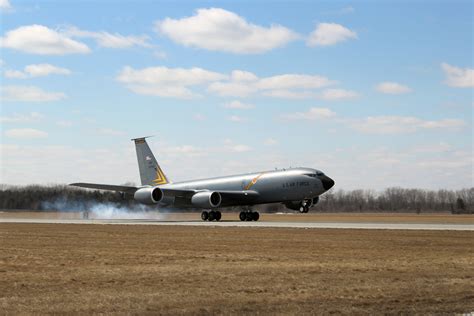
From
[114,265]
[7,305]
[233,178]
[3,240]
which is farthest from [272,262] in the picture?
[233,178]

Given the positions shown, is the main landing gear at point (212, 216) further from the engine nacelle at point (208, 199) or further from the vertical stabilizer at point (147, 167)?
the vertical stabilizer at point (147, 167)

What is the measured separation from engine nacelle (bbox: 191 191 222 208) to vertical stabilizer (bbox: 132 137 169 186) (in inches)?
475

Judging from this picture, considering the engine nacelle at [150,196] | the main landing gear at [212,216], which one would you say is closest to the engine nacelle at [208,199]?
the main landing gear at [212,216]

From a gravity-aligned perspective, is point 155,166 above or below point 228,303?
above

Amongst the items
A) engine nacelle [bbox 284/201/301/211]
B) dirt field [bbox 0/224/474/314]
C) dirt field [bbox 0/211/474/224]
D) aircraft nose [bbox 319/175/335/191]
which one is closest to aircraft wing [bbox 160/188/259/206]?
engine nacelle [bbox 284/201/301/211]

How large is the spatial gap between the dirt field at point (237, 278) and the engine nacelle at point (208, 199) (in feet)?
109

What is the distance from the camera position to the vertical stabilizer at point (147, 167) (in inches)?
2891

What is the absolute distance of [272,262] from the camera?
1994 cm

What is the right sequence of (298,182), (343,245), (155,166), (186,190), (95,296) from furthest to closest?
(155,166) → (186,190) → (298,182) → (343,245) → (95,296)

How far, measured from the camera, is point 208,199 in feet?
199

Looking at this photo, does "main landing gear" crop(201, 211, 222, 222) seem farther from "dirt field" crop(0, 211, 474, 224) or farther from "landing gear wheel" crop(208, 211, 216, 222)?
"dirt field" crop(0, 211, 474, 224)

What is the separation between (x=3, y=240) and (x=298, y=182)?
3152 cm

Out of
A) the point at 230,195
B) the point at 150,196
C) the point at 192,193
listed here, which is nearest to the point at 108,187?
the point at 150,196

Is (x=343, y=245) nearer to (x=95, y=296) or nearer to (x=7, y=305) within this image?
(x=95, y=296)
